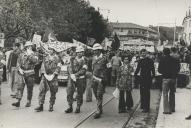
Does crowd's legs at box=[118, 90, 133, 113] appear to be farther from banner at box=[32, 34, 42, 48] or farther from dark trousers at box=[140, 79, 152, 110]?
banner at box=[32, 34, 42, 48]

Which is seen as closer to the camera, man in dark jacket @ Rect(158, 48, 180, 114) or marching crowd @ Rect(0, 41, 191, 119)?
marching crowd @ Rect(0, 41, 191, 119)

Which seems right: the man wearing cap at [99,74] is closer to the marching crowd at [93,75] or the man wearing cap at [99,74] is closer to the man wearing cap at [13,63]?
the marching crowd at [93,75]

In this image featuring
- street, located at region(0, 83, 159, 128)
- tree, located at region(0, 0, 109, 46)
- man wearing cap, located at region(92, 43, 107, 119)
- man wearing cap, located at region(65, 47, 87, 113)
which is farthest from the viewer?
tree, located at region(0, 0, 109, 46)

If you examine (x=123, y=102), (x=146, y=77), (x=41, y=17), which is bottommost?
(x=123, y=102)

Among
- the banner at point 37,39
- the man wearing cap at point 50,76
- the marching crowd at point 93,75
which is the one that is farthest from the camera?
the banner at point 37,39

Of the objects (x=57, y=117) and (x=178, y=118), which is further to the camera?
(x=178, y=118)

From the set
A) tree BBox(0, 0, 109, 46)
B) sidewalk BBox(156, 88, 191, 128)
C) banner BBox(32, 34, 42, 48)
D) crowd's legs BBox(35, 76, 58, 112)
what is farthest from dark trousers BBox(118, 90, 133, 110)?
tree BBox(0, 0, 109, 46)

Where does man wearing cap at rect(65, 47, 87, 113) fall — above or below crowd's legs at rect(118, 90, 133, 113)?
above

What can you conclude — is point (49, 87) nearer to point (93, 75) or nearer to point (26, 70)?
point (26, 70)

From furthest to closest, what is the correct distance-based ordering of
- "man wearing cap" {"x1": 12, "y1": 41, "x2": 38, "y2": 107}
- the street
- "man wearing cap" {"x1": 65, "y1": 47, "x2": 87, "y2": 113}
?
"man wearing cap" {"x1": 12, "y1": 41, "x2": 38, "y2": 107} → "man wearing cap" {"x1": 65, "y1": 47, "x2": 87, "y2": 113} → the street

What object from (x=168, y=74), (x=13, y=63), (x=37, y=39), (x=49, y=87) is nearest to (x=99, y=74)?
(x=49, y=87)

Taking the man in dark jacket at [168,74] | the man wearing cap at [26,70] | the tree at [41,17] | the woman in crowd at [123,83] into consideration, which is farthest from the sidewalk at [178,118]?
the tree at [41,17]

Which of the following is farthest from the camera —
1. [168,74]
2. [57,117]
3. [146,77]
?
[146,77]

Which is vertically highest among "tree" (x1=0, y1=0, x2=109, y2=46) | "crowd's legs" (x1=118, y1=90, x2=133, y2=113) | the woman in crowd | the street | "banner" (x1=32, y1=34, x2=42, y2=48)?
"tree" (x1=0, y1=0, x2=109, y2=46)
